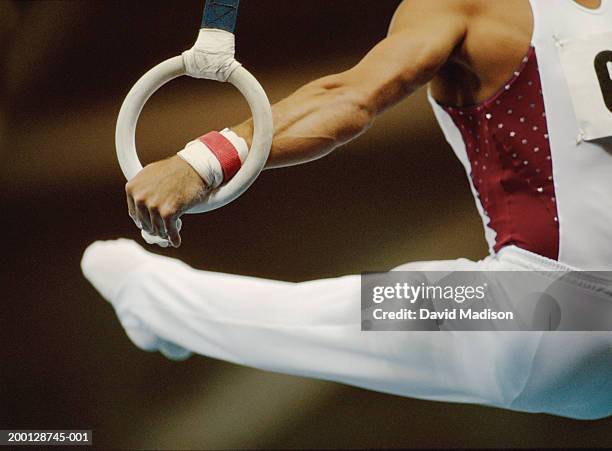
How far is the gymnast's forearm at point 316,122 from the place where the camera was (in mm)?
1295

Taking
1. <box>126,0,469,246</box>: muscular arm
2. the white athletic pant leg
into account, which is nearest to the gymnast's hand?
<box>126,0,469,246</box>: muscular arm

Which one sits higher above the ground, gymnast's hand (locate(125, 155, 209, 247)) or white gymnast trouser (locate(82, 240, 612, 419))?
gymnast's hand (locate(125, 155, 209, 247))

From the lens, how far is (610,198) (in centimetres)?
149

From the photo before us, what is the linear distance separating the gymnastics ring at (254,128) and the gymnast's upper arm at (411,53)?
18cm

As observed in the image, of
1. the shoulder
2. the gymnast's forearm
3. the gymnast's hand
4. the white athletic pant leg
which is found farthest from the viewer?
the white athletic pant leg

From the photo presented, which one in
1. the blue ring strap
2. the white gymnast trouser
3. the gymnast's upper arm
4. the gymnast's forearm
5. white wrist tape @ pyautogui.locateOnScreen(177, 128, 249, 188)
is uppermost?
the blue ring strap

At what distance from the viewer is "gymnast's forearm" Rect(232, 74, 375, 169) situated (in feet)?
4.25

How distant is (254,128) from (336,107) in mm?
147

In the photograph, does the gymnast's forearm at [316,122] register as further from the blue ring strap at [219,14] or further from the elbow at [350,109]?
the blue ring strap at [219,14]

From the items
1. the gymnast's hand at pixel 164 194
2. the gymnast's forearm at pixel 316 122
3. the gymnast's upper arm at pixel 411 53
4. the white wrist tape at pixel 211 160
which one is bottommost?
the gymnast's hand at pixel 164 194

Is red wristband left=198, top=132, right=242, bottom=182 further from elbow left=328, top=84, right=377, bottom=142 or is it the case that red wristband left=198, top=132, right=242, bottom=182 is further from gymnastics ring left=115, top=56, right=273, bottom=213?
elbow left=328, top=84, right=377, bottom=142

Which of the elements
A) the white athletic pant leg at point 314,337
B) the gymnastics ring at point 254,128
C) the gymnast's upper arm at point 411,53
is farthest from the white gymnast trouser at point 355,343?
the gymnastics ring at point 254,128

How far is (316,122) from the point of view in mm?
1305

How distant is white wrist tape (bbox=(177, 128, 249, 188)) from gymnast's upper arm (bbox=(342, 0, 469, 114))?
0.23m
